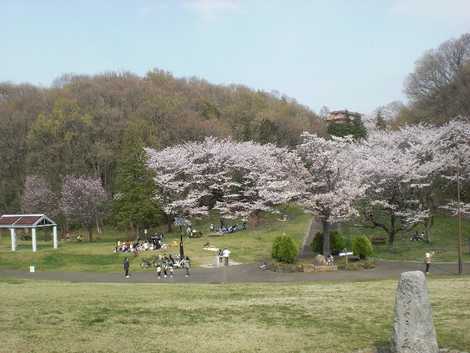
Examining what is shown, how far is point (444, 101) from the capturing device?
55438mm

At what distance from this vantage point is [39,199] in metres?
51.2

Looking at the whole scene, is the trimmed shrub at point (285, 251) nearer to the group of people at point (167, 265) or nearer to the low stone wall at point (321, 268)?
the low stone wall at point (321, 268)

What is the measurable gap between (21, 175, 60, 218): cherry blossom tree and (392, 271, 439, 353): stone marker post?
47312 mm

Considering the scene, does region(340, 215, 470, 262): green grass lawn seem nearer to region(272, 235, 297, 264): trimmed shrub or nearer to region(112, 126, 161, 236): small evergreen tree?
region(272, 235, 297, 264): trimmed shrub

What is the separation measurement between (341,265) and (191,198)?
23.3 metres

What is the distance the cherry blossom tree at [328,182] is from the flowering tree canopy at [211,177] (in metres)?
15.7

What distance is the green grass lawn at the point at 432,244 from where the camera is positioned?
106ft

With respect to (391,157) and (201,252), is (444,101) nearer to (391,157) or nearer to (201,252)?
(391,157)

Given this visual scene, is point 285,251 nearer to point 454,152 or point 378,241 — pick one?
point 378,241

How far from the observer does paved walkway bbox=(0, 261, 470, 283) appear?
86.0 feet

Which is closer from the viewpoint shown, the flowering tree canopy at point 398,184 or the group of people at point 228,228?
the flowering tree canopy at point 398,184

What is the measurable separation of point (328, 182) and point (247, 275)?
796 cm

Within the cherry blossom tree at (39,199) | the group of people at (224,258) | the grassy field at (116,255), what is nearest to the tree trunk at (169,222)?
the grassy field at (116,255)

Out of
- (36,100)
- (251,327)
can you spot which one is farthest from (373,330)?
(36,100)
